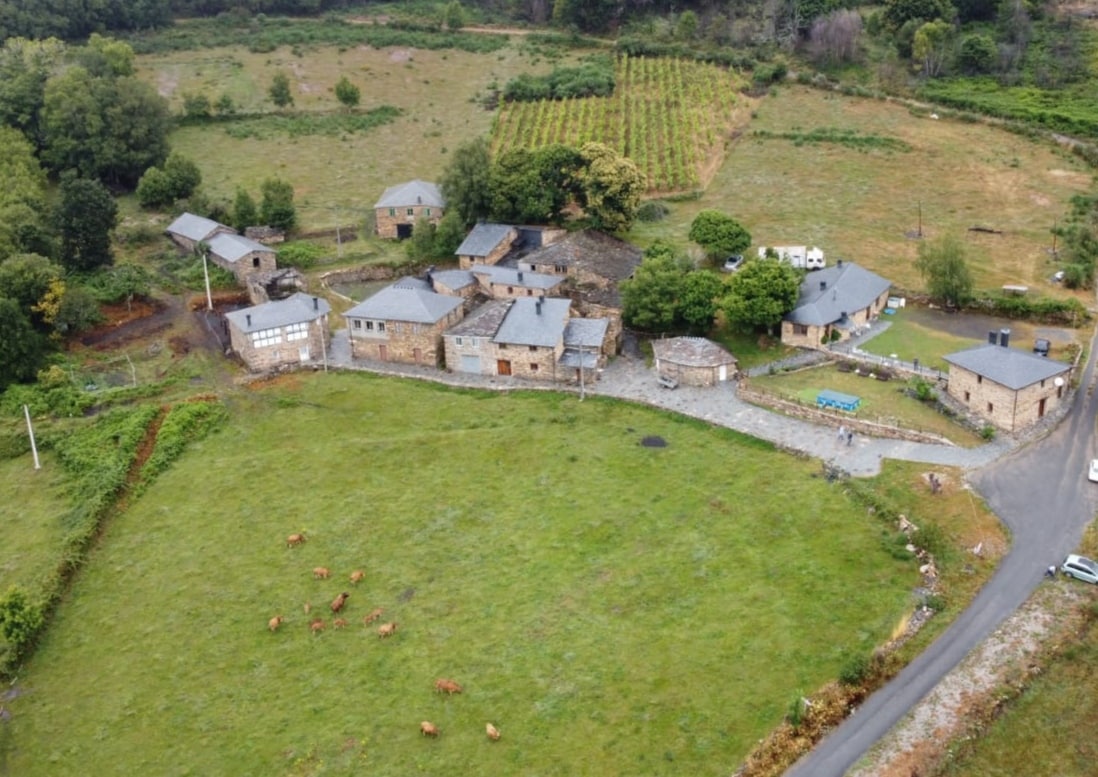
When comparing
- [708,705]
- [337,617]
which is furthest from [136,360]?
[708,705]

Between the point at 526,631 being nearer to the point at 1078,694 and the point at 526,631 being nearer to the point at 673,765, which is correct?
the point at 673,765

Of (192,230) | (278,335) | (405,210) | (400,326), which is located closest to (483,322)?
(400,326)

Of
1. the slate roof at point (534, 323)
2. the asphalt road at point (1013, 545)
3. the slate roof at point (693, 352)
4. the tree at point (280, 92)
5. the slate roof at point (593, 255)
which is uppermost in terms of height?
the tree at point (280, 92)

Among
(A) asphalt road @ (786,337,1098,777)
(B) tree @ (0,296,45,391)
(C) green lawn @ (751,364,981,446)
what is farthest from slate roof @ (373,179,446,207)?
(A) asphalt road @ (786,337,1098,777)

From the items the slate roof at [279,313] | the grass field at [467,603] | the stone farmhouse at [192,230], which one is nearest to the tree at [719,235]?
the grass field at [467,603]

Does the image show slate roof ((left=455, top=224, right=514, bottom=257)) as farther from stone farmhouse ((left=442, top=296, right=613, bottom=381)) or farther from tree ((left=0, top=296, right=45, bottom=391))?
tree ((left=0, top=296, right=45, bottom=391))

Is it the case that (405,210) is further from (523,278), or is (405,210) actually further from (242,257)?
(523,278)

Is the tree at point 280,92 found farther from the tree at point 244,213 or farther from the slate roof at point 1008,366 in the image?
the slate roof at point 1008,366
